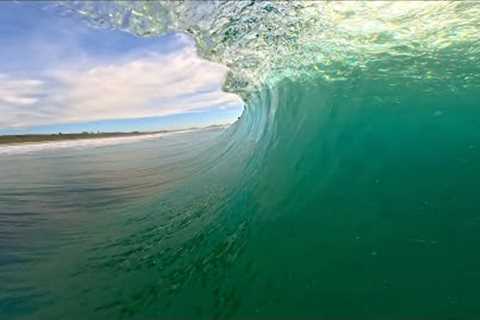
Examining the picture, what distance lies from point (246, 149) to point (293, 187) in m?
3.79

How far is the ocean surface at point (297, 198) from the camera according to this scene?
4109 millimetres

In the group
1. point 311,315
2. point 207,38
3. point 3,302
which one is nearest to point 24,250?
point 3,302

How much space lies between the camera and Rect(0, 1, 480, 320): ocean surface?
162 inches

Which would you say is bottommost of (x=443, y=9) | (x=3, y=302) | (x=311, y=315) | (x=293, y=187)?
(x=311, y=315)

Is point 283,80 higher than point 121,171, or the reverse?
point 283,80

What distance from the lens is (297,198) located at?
20.2 ft

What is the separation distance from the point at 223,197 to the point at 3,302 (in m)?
3.82

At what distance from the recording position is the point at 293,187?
A: 6504 millimetres

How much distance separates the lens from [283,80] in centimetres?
1034

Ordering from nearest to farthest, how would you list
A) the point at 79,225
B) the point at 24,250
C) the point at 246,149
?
the point at 24,250 < the point at 79,225 < the point at 246,149

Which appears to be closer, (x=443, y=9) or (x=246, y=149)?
(x=443, y=9)

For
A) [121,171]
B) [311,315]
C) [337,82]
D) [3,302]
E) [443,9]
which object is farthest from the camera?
[121,171]

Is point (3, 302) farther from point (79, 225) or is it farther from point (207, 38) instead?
point (207, 38)

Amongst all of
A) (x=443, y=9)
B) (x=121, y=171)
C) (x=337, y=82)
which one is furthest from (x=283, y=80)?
(x=121, y=171)
